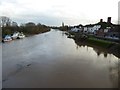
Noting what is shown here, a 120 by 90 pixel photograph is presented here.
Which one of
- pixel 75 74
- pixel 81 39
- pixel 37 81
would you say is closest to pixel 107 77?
pixel 75 74

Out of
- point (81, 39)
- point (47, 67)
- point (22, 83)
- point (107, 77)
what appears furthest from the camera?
point (81, 39)

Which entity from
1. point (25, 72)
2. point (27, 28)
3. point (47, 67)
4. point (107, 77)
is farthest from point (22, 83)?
point (27, 28)

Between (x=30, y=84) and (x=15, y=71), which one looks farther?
(x=15, y=71)

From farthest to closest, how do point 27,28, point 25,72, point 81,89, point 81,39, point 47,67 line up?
point 27,28 < point 81,39 < point 47,67 < point 25,72 < point 81,89

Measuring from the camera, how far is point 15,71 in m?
14.3

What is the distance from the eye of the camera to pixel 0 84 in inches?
444

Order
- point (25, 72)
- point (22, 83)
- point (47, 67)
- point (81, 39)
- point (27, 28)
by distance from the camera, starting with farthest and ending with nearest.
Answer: point (27, 28)
point (81, 39)
point (47, 67)
point (25, 72)
point (22, 83)

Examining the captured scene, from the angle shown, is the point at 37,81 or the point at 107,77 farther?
the point at 107,77

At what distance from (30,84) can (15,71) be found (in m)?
3.50

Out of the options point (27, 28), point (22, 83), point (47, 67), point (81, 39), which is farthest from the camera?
point (27, 28)

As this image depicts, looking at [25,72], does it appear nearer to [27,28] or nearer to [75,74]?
[75,74]

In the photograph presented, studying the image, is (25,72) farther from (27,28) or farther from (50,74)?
(27,28)

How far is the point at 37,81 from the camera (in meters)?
11.9

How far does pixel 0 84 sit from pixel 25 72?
9.79 ft
